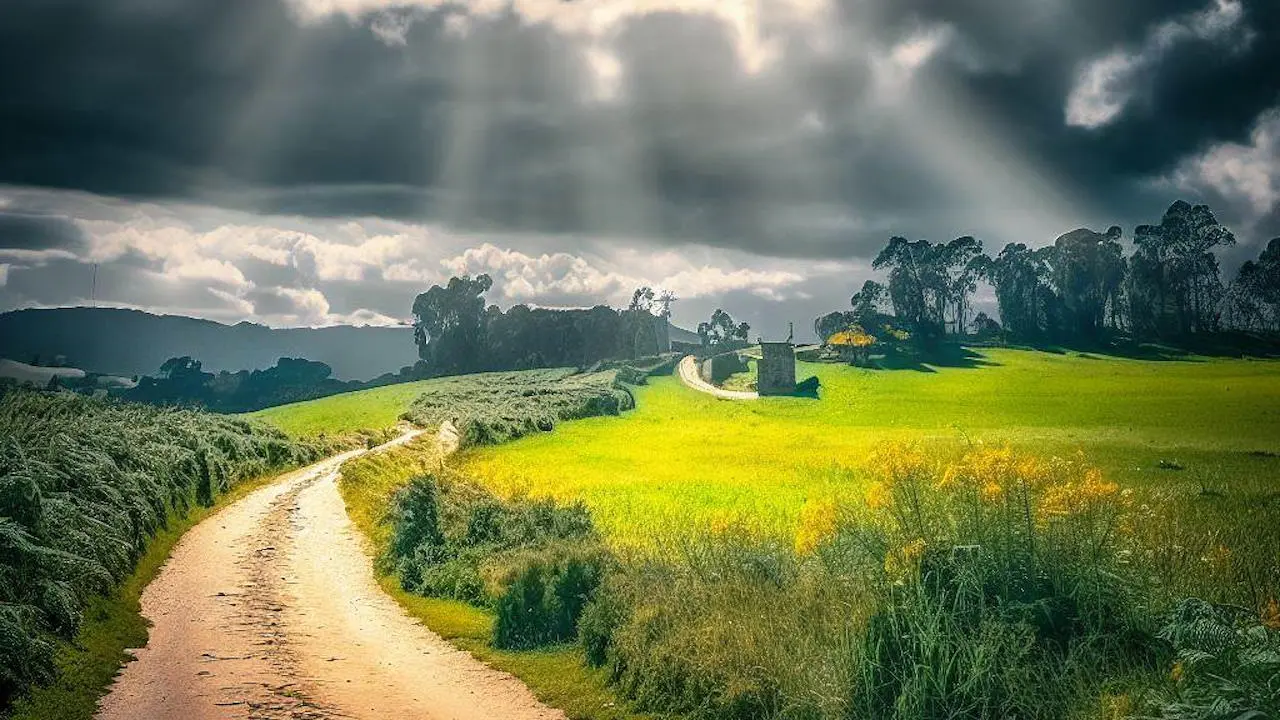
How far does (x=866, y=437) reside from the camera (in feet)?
149

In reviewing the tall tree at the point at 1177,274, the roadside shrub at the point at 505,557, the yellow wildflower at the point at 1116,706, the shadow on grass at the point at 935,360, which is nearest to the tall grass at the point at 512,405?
the shadow on grass at the point at 935,360

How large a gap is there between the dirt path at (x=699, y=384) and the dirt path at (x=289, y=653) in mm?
62999

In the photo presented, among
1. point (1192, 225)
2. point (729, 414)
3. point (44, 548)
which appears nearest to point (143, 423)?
point (44, 548)

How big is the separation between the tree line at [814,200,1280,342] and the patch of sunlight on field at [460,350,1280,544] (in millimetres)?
3682

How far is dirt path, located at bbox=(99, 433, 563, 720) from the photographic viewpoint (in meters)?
11.0

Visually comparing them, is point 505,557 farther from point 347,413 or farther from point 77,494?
point 347,413

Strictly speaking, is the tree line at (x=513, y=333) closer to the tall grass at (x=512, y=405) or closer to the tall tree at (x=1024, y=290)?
the tall grass at (x=512, y=405)

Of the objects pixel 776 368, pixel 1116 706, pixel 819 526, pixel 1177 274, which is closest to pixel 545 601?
pixel 819 526

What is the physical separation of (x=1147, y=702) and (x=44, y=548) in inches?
603

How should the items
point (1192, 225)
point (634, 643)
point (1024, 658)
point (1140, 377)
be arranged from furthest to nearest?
1. point (1140, 377)
2. point (1192, 225)
3. point (634, 643)
4. point (1024, 658)

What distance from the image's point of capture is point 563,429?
62.6 meters

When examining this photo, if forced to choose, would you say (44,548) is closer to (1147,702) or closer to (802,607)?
(802,607)

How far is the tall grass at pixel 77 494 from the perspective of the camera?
12000mm

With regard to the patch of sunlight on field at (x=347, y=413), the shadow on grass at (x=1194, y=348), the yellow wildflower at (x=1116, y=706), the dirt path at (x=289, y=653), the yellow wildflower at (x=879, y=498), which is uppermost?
the shadow on grass at (x=1194, y=348)
